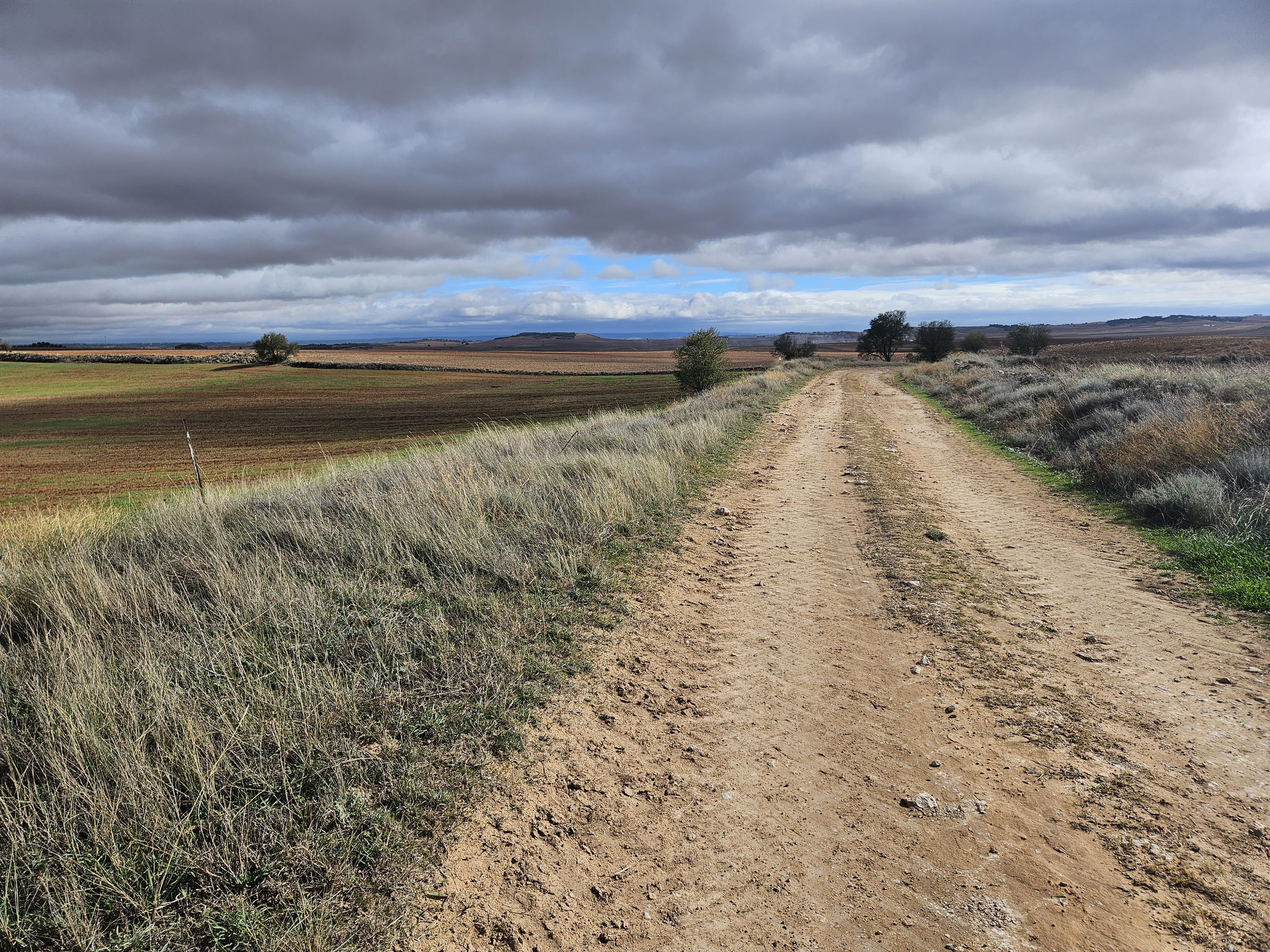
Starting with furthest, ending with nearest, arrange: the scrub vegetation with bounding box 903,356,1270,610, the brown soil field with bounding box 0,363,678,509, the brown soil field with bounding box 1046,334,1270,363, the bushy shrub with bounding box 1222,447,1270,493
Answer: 1. the brown soil field with bounding box 1046,334,1270,363
2. the brown soil field with bounding box 0,363,678,509
3. the bushy shrub with bounding box 1222,447,1270,493
4. the scrub vegetation with bounding box 903,356,1270,610

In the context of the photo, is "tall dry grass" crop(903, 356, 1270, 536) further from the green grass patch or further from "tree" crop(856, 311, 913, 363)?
"tree" crop(856, 311, 913, 363)

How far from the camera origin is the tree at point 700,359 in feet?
119

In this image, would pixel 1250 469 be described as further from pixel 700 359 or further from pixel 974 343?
pixel 974 343

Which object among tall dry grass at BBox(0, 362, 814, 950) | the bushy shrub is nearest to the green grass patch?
the bushy shrub

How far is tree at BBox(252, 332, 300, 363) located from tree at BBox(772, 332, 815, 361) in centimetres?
6991

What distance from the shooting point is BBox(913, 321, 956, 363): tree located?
8038 centimetres

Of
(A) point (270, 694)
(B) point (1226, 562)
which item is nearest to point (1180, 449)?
(B) point (1226, 562)

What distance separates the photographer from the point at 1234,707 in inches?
168

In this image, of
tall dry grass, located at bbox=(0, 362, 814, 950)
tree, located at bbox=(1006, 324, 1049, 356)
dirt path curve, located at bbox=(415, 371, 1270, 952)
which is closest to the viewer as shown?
tall dry grass, located at bbox=(0, 362, 814, 950)

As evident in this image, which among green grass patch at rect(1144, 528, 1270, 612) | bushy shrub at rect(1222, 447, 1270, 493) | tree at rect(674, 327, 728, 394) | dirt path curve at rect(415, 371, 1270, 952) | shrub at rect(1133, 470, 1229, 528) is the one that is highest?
tree at rect(674, 327, 728, 394)

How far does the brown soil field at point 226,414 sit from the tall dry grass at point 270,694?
11894mm

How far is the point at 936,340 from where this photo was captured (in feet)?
264

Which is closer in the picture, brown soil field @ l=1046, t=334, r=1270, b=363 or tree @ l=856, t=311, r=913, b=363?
brown soil field @ l=1046, t=334, r=1270, b=363

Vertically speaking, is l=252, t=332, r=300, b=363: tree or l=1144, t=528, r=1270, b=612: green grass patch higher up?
l=252, t=332, r=300, b=363: tree
